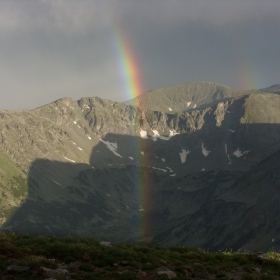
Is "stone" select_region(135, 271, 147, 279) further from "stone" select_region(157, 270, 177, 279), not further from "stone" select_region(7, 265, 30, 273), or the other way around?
"stone" select_region(7, 265, 30, 273)

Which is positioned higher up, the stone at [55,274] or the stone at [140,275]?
the stone at [55,274]

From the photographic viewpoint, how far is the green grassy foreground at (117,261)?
2148 centimetres

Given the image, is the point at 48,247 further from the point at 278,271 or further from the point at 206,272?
the point at 278,271

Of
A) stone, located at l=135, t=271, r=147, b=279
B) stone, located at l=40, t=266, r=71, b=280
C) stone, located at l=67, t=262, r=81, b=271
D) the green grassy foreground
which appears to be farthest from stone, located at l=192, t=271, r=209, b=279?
stone, located at l=40, t=266, r=71, b=280

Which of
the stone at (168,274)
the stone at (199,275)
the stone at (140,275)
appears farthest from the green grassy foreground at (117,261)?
the stone at (168,274)

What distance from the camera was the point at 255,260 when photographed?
98.2ft

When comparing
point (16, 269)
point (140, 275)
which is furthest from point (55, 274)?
point (140, 275)

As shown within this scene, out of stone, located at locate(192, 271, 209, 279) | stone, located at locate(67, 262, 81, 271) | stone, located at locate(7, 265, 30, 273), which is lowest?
stone, located at locate(192, 271, 209, 279)

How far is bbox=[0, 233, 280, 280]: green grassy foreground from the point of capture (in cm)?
2148

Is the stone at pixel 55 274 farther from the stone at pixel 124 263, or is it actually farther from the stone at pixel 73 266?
the stone at pixel 124 263

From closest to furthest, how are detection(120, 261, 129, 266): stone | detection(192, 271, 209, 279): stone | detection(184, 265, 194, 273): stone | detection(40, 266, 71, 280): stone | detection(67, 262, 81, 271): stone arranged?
1. detection(40, 266, 71, 280): stone
2. detection(67, 262, 81, 271): stone
3. detection(192, 271, 209, 279): stone
4. detection(120, 261, 129, 266): stone
5. detection(184, 265, 194, 273): stone

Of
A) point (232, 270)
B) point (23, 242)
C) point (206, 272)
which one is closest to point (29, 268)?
point (23, 242)

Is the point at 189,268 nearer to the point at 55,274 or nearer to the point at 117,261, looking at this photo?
the point at 117,261

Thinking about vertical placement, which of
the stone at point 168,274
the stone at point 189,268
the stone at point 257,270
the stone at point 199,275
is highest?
the stone at point 168,274
